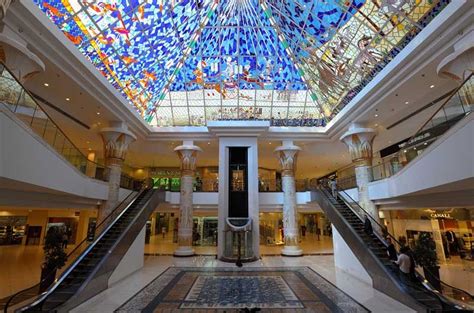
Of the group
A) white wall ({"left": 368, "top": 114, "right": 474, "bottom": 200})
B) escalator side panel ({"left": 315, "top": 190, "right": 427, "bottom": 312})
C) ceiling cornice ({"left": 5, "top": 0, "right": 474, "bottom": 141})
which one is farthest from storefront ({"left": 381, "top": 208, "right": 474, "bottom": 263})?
ceiling cornice ({"left": 5, "top": 0, "right": 474, "bottom": 141})

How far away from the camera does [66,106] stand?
13.1 m

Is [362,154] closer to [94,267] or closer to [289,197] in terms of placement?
[289,197]

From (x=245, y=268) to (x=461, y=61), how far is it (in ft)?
38.5

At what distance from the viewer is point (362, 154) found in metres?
14.5

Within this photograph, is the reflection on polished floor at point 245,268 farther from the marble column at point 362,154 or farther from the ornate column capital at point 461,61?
the ornate column capital at point 461,61

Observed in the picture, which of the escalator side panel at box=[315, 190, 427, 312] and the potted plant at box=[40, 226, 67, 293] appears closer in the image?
the escalator side panel at box=[315, 190, 427, 312]

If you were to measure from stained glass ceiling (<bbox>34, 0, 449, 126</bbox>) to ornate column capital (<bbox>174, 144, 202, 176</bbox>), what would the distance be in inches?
117

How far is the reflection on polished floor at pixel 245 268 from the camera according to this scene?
7.55 metres

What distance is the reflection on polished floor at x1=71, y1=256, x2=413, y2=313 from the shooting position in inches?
297

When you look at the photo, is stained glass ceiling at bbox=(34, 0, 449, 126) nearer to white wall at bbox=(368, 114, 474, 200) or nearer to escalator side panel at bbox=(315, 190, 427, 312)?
white wall at bbox=(368, 114, 474, 200)

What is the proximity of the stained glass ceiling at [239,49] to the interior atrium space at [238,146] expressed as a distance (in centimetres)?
9

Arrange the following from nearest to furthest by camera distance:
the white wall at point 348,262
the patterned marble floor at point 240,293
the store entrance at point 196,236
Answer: the patterned marble floor at point 240,293 < the white wall at point 348,262 < the store entrance at point 196,236

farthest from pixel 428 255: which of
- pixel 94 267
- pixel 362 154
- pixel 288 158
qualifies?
pixel 94 267

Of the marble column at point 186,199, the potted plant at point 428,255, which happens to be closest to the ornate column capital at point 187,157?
the marble column at point 186,199
